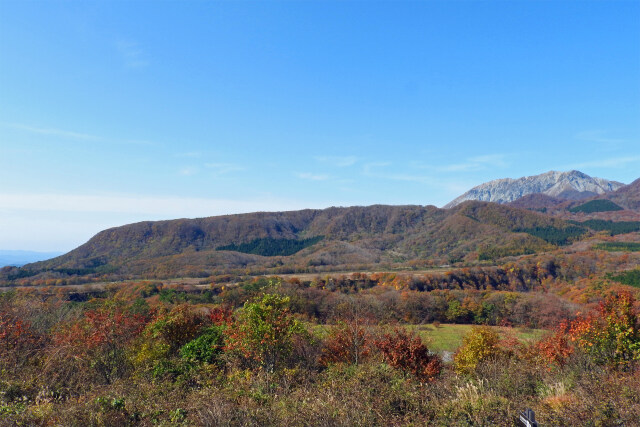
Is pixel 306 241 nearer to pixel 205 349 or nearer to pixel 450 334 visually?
pixel 450 334

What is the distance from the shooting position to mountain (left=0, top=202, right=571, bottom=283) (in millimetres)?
88562

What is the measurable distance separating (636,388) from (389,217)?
6462 inches

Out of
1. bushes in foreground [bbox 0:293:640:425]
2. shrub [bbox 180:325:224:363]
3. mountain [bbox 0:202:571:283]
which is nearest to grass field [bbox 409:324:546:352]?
bushes in foreground [bbox 0:293:640:425]

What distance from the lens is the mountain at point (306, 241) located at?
88.6m

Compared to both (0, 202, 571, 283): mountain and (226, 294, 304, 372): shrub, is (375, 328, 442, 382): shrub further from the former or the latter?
(0, 202, 571, 283): mountain

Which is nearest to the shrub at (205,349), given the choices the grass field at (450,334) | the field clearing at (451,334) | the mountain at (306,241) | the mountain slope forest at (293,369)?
the mountain slope forest at (293,369)

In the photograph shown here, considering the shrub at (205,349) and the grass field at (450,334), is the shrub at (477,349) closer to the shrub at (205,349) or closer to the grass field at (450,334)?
the shrub at (205,349)

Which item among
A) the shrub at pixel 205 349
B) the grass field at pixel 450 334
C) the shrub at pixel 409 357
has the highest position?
the shrub at pixel 205 349

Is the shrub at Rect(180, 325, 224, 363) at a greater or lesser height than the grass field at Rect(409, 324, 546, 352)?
greater

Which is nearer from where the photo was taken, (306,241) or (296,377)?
(296,377)

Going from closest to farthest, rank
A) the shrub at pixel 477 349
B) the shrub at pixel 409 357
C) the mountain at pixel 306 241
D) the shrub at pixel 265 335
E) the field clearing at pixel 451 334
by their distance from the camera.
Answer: the shrub at pixel 265 335 → the shrub at pixel 409 357 → the shrub at pixel 477 349 → the field clearing at pixel 451 334 → the mountain at pixel 306 241

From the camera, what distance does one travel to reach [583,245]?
92125mm

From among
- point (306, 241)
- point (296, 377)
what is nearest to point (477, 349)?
point (296, 377)

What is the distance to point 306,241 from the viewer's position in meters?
145
